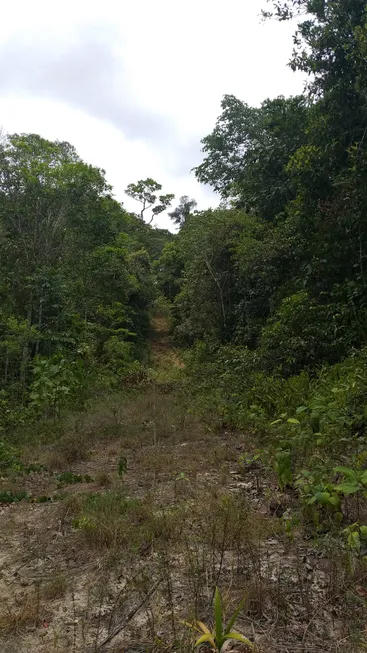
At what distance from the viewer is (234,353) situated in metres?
12.4

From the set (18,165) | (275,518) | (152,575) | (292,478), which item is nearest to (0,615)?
(152,575)

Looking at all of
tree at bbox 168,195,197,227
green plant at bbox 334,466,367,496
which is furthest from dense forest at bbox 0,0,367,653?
tree at bbox 168,195,197,227

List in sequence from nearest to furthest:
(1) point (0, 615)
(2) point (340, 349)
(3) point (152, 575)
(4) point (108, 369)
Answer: (1) point (0, 615) → (3) point (152, 575) → (2) point (340, 349) → (4) point (108, 369)

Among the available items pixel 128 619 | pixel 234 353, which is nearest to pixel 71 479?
pixel 128 619

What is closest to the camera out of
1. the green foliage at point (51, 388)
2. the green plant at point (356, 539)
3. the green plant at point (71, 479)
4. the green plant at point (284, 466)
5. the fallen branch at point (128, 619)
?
the fallen branch at point (128, 619)

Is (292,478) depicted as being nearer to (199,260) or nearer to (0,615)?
(0,615)

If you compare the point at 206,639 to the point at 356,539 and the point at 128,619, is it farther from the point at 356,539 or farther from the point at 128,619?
the point at 356,539

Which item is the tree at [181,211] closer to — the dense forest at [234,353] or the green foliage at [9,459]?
the dense forest at [234,353]

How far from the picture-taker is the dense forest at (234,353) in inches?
117

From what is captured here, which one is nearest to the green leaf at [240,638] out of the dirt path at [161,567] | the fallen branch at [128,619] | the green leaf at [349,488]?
the dirt path at [161,567]

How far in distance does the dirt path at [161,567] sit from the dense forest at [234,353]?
0.02m

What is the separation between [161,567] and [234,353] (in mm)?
9784

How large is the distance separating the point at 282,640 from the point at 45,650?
1103 millimetres

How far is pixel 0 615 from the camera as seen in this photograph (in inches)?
100
